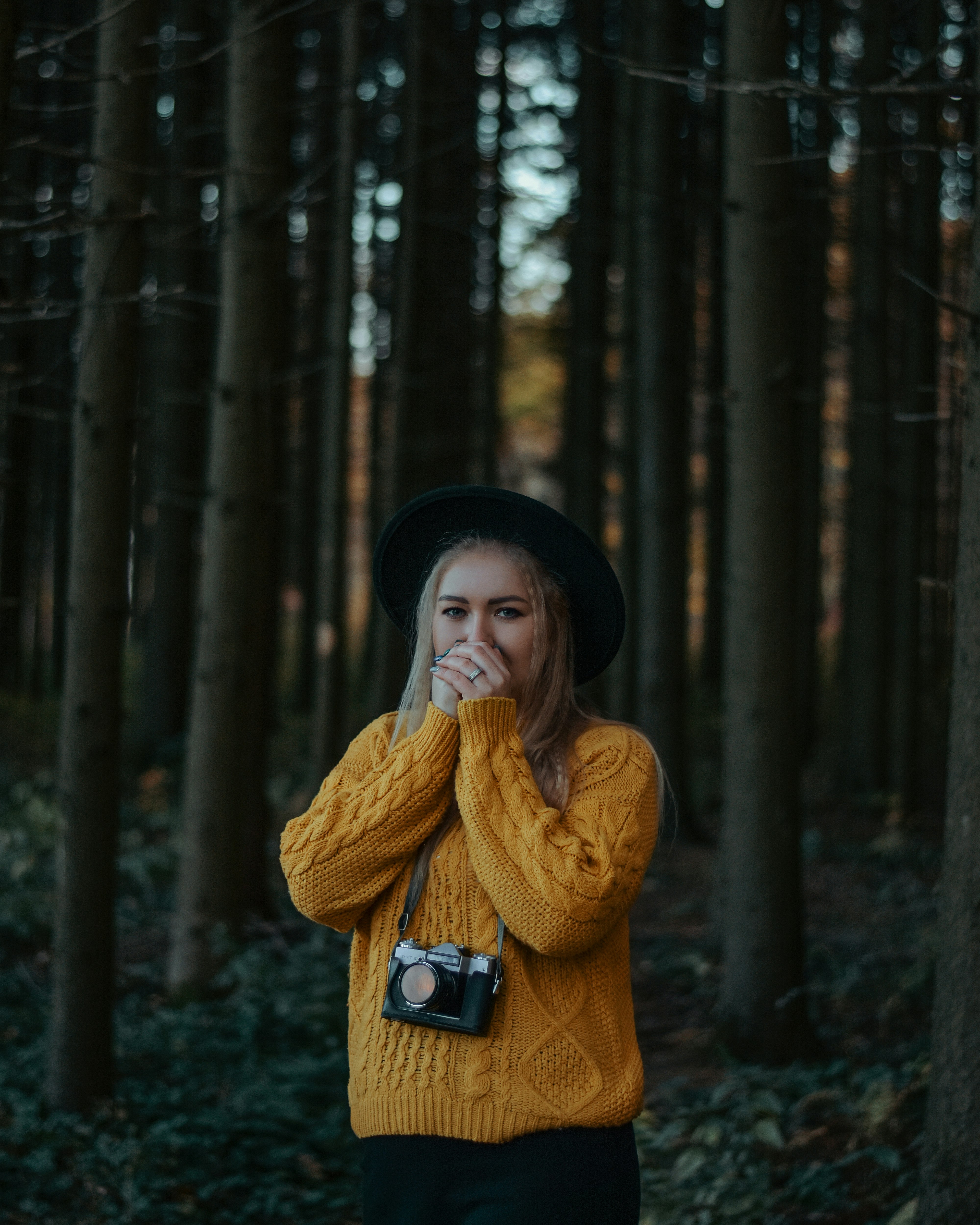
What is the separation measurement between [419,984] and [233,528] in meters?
4.88

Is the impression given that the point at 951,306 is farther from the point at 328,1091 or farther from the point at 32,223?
the point at 328,1091

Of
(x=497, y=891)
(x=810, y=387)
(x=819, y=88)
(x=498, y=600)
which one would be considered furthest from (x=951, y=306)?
(x=810, y=387)

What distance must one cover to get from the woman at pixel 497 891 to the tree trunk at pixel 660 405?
694 cm

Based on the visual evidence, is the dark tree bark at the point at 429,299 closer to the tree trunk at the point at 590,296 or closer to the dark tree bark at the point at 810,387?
the tree trunk at the point at 590,296

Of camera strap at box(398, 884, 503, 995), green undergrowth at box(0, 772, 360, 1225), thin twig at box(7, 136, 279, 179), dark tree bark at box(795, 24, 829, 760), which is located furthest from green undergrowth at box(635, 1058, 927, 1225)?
dark tree bark at box(795, 24, 829, 760)

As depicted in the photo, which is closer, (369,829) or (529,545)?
(369,829)

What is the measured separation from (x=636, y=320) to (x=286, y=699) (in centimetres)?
1188

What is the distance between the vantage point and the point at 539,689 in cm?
252

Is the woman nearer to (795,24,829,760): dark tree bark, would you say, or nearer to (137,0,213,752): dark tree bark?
(137,0,213,752): dark tree bark

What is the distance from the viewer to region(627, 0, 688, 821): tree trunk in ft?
30.4

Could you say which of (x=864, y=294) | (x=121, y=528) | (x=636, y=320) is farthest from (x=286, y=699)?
(x=121, y=528)

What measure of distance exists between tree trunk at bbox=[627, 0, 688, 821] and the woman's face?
6.90 meters

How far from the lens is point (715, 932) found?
7305 mm

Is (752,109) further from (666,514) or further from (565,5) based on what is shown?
(565,5)
